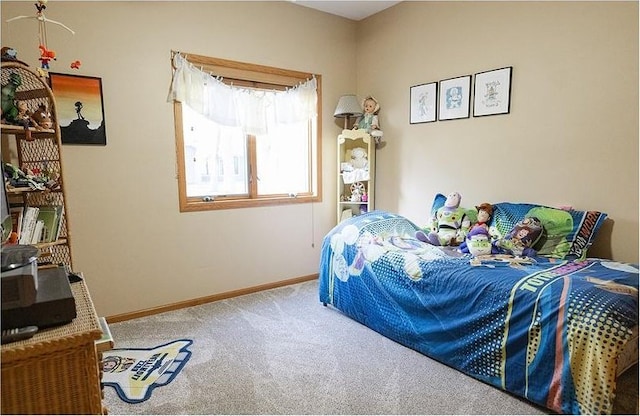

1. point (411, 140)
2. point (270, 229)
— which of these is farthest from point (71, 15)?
point (411, 140)

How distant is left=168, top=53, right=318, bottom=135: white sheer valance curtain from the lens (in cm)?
295

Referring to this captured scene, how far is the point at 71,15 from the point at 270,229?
2.20m

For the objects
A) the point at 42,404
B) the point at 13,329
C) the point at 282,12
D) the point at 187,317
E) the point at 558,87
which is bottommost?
the point at 187,317

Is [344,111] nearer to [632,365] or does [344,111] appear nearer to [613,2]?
[613,2]

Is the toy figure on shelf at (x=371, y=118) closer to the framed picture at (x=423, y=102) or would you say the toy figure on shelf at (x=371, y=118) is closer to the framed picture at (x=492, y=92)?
the framed picture at (x=423, y=102)

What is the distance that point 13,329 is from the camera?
1042 millimetres

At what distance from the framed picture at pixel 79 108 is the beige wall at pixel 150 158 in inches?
2.1

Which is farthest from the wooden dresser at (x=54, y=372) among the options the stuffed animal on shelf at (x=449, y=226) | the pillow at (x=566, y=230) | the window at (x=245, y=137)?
the pillow at (x=566, y=230)

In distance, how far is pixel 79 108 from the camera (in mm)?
2561

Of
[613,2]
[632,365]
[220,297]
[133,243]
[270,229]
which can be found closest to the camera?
[632,365]

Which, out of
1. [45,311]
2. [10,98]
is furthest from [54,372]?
[10,98]

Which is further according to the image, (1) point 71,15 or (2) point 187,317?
(2) point 187,317

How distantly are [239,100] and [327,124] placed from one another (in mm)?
982

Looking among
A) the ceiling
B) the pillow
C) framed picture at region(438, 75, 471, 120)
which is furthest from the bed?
the ceiling
